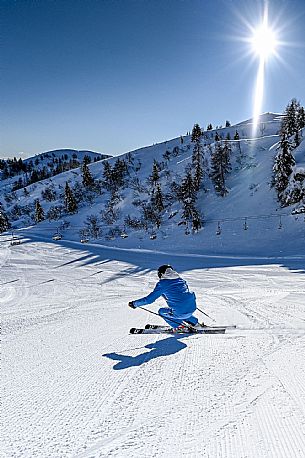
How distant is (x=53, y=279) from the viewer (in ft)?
46.4

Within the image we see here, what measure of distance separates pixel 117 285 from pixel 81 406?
28.5 ft

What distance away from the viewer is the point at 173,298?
215 inches

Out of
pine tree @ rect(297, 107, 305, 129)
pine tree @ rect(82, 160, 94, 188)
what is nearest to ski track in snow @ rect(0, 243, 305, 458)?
pine tree @ rect(297, 107, 305, 129)

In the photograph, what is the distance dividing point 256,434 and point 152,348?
100.0 inches

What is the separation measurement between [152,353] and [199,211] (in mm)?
33061

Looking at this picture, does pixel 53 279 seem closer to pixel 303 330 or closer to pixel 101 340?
pixel 101 340

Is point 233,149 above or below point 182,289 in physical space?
above

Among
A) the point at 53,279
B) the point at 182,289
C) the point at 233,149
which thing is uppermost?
the point at 233,149

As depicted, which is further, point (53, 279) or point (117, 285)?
point (53, 279)

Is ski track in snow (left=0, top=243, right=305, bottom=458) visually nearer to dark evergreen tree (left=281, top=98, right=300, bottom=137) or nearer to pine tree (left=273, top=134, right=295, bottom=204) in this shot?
pine tree (left=273, top=134, right=295, bottom=204)

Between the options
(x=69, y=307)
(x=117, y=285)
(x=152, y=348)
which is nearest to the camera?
(x=152, y=348)

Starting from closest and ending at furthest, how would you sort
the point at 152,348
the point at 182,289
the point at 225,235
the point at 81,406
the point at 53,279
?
the point at 81,406 → the point at 152,348 → the point at 182,289 → the point at 53,279 → the point at 225,235

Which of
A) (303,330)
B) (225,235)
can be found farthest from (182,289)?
(225,235)

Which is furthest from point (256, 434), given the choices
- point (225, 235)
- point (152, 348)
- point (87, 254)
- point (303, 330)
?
point (225, 235)
